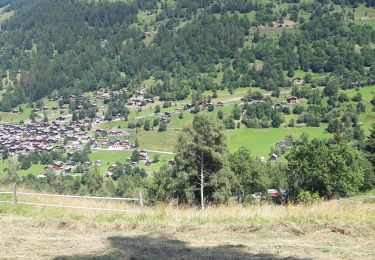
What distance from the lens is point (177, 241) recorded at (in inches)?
526

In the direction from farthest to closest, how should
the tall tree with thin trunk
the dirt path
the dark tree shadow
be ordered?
the tall tree with thin trunk < the dirt path < the dark tree shadow

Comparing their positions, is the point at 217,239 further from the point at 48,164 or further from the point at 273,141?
the point at 48,164

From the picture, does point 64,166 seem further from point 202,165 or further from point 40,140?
point 202,165

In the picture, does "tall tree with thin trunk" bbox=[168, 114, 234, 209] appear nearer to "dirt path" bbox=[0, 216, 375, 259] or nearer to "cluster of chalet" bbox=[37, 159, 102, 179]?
"dirt path" bbox=[0, 216, 375, 259]

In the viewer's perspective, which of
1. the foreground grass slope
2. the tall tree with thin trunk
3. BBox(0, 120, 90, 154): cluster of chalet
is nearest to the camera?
the foreground grass slope

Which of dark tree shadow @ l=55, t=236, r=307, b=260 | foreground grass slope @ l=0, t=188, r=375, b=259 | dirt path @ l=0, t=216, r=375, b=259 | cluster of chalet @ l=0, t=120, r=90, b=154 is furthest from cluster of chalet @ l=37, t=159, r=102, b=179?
dark tree shadow @ l=55, t=236, r=307, b=260

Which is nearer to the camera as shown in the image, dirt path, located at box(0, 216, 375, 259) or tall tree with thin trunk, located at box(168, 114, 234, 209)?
dirt path, located at box(0, 216, 375, 259)

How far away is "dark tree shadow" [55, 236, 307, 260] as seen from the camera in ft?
38.3

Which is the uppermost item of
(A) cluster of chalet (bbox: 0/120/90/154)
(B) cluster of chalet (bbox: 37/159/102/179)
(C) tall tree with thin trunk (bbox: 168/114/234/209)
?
(C) tall tree with thin trunk (bbox: 168/114/234/209)

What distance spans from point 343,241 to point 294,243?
4.61 ft

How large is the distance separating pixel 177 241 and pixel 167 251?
1.21m

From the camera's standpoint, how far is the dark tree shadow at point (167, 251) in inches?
460

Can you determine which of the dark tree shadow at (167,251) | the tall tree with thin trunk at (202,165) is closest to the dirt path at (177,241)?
the dark tree shadow at (167,251)

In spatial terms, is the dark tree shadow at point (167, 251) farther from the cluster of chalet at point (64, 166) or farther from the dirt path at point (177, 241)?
the cluster of chalet at point (64, 166)
